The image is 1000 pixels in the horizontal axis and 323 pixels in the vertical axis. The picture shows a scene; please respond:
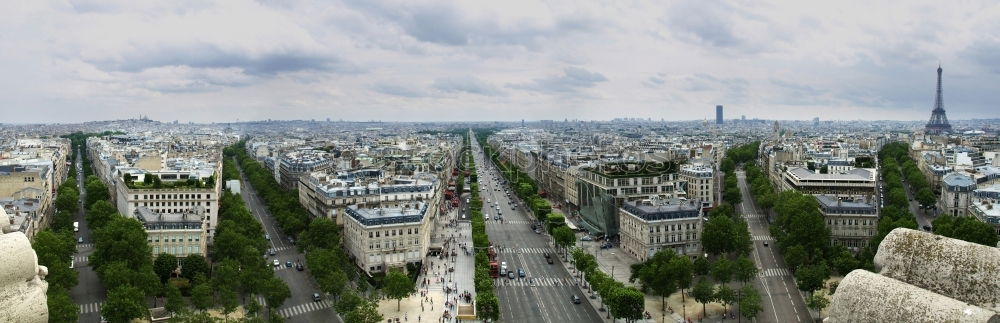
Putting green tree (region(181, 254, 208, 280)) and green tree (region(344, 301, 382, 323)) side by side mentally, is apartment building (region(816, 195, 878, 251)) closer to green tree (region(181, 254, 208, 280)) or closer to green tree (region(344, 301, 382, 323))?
green tree (region(344, 301, 382, 323))

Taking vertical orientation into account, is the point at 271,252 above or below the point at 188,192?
below

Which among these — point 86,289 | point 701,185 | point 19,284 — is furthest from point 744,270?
point 19,284

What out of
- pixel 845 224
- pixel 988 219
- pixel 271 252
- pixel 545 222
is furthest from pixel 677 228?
pixel 271 252

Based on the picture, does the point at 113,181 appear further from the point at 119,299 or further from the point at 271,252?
the point at 119,299

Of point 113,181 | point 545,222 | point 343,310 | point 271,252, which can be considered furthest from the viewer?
point 113,181

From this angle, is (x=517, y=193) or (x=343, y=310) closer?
(x=343, y=310)

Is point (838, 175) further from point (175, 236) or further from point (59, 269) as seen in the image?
point (59, 269)
